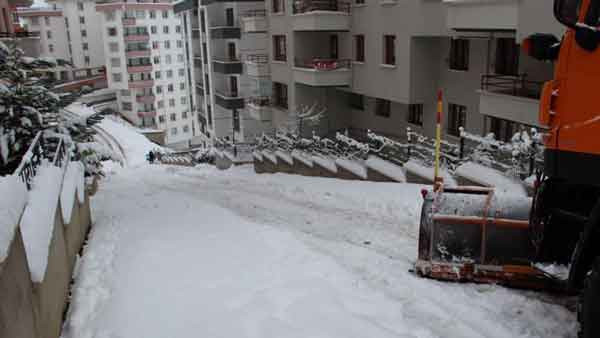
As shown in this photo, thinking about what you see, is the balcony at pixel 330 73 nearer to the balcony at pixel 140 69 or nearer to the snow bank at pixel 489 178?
the snow bank at pixel 489 178

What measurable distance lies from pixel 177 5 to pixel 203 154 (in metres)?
20.6

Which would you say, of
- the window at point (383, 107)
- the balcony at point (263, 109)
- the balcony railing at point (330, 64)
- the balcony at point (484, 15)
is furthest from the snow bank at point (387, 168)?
the balcony at point (263, 109)

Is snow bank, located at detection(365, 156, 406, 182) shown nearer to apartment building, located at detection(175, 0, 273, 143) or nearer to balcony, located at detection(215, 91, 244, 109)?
apartment building, located at detection(175, 0, 273, 143)

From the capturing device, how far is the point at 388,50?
72.0 ft

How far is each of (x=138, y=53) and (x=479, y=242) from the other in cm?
8314

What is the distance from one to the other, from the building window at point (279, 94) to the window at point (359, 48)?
6989 mm

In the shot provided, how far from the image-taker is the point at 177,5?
48344 millimetres

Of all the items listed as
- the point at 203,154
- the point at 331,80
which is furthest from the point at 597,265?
the point at 203,154

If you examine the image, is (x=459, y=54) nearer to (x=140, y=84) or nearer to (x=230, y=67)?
(x=230, y=67)

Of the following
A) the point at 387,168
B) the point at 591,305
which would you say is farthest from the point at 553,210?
the point at 387,168

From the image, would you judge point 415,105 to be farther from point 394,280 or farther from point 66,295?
point 66,295

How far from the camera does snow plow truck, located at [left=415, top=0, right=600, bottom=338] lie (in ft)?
14.6

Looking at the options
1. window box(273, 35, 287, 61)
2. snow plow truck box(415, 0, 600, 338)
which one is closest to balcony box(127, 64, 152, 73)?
window box(273, 35, 287, 61)

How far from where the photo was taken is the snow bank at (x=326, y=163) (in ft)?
53.9
